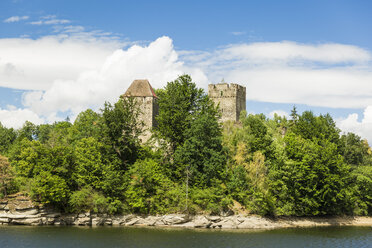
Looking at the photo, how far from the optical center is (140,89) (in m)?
74.5

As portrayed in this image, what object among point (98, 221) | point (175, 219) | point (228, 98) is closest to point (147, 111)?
point (228, 98)

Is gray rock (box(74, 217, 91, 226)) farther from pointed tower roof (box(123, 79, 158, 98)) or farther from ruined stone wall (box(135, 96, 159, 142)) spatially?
pointed tower roof (box(123, 79, 158, 98))

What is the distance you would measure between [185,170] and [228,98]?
3006 cm

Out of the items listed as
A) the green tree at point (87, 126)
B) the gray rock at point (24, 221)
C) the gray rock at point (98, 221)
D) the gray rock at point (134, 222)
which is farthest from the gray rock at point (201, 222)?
the gray rock at point (24, 221)

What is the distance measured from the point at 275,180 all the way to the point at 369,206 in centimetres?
1983

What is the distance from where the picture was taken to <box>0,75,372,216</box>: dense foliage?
52.1 meters

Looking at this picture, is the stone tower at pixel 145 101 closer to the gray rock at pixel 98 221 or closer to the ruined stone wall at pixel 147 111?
the ruined stone wall at pixel 147 111

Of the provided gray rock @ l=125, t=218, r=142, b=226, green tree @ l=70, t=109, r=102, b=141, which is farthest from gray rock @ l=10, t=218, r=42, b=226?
green tree @ l=70, t=109, r=102, b=141

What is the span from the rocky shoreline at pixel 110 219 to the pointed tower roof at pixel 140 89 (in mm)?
27118

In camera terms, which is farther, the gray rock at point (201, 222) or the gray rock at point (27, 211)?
the gray rock at point (201, 222)

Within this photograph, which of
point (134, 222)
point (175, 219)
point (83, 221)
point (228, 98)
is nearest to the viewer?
point (175, 219)

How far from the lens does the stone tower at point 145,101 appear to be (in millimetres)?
72562

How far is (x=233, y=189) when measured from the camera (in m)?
52.9

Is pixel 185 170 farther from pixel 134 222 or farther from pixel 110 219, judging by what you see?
pixel 110 219
